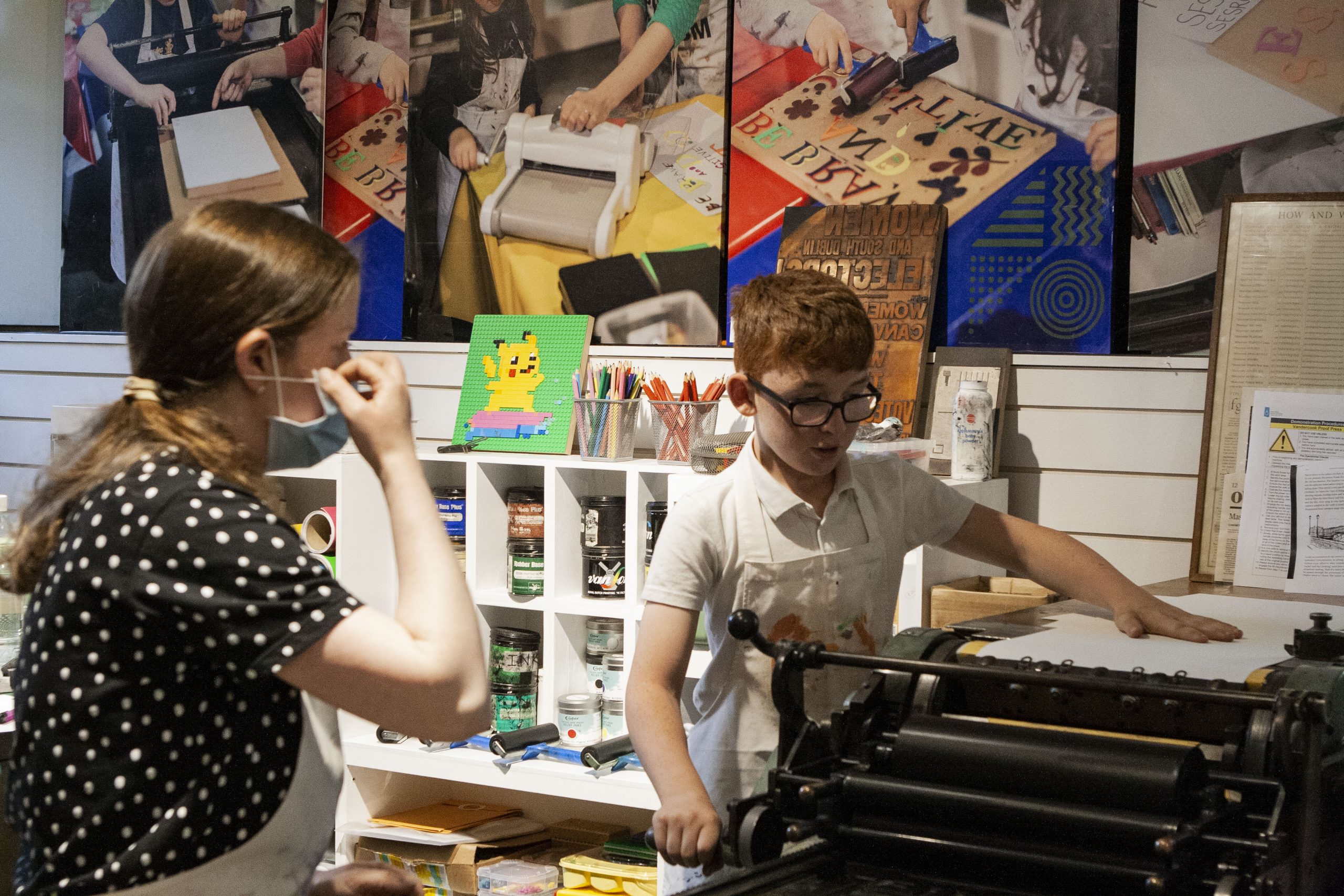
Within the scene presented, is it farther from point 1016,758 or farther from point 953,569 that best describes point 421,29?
point 1016,758

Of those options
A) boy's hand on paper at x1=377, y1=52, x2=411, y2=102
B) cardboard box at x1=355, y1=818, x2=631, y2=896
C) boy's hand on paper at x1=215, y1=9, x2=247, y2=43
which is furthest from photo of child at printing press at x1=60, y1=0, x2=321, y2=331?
cardboard box at x1=355, y1=818, x2=631, y2=896

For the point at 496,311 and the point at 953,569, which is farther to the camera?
the point at 496,311

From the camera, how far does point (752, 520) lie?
1.68m

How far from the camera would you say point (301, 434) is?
1149mm

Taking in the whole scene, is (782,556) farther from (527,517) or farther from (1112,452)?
(527,517)

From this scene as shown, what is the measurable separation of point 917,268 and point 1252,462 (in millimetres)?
800

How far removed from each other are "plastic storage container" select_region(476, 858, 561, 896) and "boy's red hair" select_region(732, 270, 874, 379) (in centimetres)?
169

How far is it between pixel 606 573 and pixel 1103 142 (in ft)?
4.74

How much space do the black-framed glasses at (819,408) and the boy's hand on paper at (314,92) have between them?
2449mm

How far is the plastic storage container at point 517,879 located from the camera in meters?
2.94

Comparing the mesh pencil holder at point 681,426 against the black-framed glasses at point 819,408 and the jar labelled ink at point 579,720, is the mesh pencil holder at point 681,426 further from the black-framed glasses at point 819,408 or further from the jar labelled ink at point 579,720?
the black-framed glasses at point 819,408

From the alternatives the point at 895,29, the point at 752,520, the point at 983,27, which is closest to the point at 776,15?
the point at 895,29

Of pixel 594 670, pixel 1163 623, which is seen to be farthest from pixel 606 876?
pixel 1163 623

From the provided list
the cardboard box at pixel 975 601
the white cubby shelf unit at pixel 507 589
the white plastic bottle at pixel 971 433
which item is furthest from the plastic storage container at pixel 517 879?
the white plastic bottle at pixel 971 433
